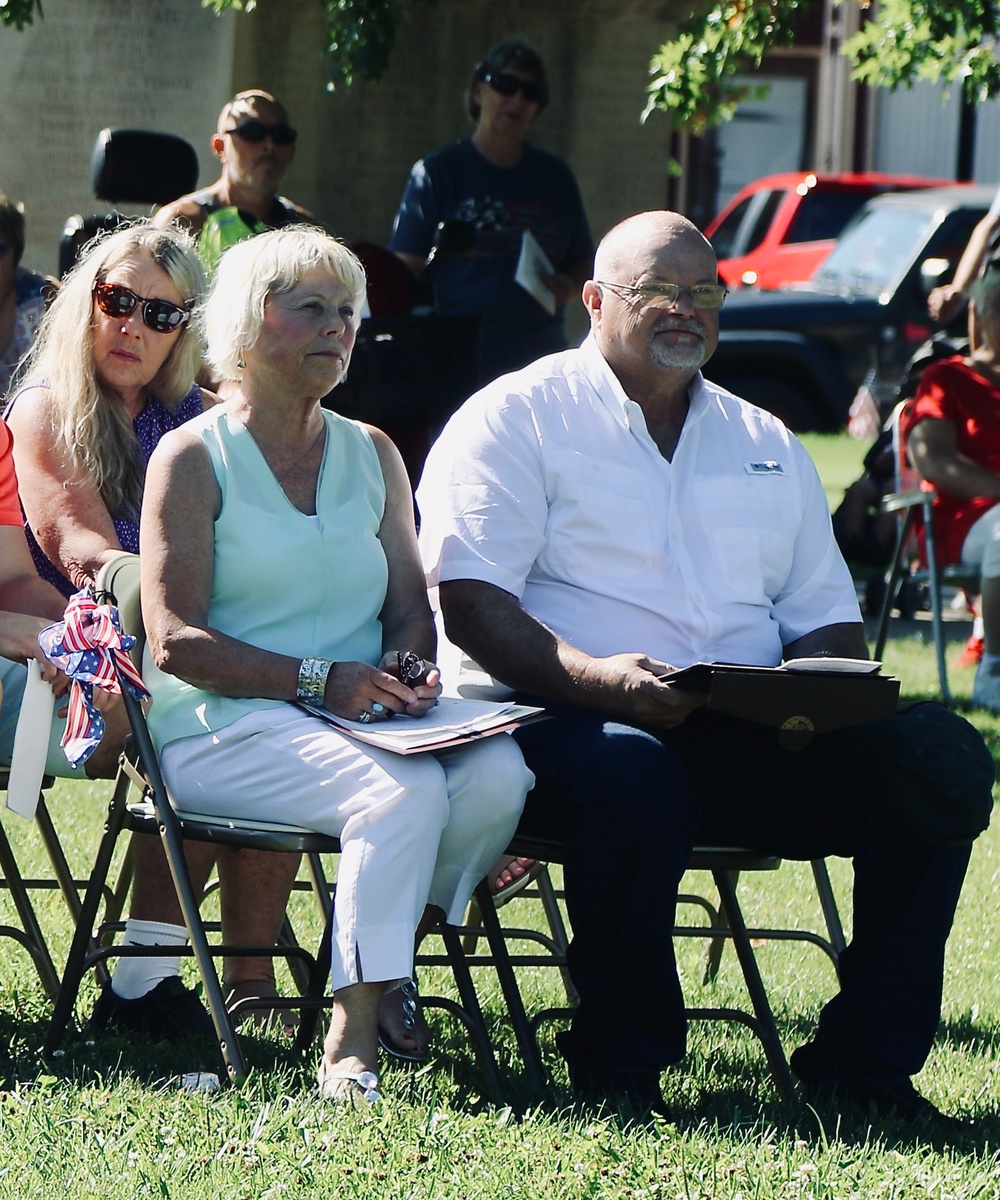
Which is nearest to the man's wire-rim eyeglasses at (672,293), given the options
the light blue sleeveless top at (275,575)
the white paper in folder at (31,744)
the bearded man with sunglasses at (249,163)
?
the light blue sleeveless top at (275,575)

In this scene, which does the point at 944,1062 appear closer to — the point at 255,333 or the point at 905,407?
the point at 255,333

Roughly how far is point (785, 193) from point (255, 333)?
1672cm

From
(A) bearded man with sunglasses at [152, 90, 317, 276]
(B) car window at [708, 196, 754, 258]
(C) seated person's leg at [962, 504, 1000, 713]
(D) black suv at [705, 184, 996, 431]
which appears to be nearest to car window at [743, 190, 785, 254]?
(B) car window at [708, 196, 754, 258]

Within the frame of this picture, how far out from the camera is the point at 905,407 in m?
8.01

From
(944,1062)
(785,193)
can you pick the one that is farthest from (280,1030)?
(785,193)

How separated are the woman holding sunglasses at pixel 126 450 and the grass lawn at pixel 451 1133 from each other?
6.8 inches

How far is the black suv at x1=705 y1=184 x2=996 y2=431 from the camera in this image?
1481 cm

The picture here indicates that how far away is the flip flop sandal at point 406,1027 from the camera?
371cm

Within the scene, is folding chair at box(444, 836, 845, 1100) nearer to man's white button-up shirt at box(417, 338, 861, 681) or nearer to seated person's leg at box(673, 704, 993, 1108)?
seated person's leg at box(673, 704, 993, 1108)

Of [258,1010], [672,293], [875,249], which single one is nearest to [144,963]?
[258,1010]

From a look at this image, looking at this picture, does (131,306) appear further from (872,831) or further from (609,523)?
(872,831)

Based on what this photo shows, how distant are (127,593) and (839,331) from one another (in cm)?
1181

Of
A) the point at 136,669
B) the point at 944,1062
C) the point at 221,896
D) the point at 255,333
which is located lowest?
the point at 944,1062

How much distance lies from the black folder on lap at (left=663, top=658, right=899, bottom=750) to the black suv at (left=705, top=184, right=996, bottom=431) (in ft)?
35.6
